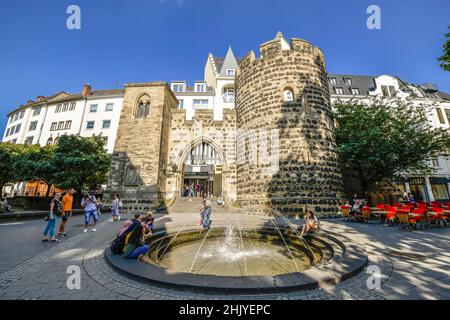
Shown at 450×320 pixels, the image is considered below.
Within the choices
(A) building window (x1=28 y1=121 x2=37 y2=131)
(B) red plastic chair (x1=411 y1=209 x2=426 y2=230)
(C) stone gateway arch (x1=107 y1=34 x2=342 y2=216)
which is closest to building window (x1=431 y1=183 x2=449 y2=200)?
(C) stone gateway arch (x1=107 y1=34 x2=342 y2=216)

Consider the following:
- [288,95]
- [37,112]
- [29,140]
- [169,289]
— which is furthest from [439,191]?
[37,112]

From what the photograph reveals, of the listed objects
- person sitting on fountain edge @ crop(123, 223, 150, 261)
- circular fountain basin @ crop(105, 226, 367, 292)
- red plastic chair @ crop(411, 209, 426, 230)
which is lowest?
circular fountain basin @ crop(105, 226, 367, 292)

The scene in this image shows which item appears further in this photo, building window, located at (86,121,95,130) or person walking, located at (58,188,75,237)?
building window, located at (86,121,95,130)

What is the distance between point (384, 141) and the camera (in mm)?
12008

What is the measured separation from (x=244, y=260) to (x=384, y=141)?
12.4 m

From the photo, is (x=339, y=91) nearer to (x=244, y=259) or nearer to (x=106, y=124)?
(x=244, y=259)

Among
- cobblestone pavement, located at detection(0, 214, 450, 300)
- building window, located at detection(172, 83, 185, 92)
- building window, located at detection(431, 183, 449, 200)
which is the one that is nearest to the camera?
cobblestone pavement, located at detection(0, 214, 450, 300)

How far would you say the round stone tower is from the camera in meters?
11.6

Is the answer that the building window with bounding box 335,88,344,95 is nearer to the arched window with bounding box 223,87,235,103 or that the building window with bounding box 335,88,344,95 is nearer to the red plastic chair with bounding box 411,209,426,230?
the arched window with bounding box 223,87,235,103

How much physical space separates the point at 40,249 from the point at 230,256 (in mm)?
5270

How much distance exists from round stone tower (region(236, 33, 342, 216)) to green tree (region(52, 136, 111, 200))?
→ 1271cm

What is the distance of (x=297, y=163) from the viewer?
38.8 ft

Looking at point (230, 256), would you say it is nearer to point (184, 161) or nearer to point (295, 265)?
point (295, 265)

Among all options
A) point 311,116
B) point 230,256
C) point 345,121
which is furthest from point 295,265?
point 345,121
